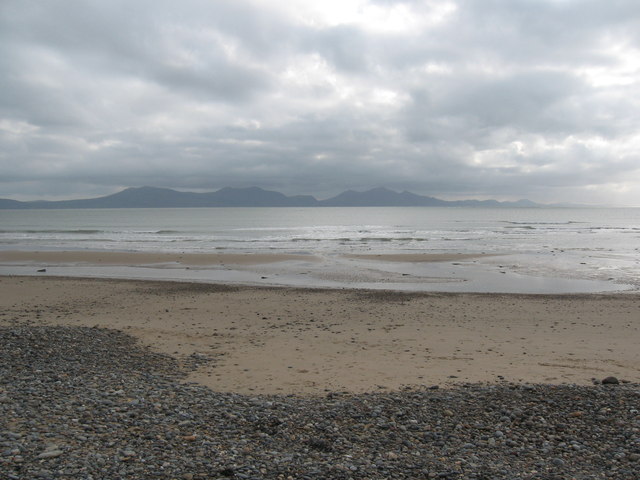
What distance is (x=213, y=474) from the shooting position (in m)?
4.55

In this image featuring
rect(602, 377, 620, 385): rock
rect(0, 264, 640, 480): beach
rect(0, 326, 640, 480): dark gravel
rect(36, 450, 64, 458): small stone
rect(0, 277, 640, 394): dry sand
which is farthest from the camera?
rect(0, 277, 640, 394): dry sand

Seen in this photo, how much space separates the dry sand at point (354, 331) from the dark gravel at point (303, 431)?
1126mm

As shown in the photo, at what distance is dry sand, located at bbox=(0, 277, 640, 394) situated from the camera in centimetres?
841

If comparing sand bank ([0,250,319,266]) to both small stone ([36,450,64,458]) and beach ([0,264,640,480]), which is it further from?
small stone ([36,450,64,458])

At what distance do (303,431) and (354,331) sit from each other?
21.0 ft

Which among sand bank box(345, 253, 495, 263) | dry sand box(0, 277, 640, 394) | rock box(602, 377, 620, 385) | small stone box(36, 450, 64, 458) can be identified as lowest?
dry sand box(0, 277, 640, 394)

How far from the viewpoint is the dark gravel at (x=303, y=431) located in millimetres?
4703

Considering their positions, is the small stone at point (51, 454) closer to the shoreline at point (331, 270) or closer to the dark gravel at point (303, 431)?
the dark gravel at point (303, 431)

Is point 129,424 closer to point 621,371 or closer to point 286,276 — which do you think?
point 621,371

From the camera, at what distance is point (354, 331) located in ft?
39.2

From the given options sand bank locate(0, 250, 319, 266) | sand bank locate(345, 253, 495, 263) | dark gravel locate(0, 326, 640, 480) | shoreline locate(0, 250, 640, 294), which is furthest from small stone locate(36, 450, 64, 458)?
sand bank locate(345, 253, 495, 263)

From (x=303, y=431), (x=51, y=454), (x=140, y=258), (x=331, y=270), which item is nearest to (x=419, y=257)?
(x=331, y=270)

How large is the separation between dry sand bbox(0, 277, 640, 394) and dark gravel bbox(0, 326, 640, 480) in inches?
44.3

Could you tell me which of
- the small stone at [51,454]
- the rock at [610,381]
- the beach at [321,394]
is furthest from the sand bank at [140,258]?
the small stone at [51,454]
